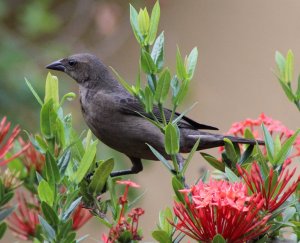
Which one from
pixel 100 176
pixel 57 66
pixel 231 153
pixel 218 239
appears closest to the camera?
pixel 218 239

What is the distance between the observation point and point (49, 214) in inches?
65.2

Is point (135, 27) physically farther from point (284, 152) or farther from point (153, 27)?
point (284, 152)

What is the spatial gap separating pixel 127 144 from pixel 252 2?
363 cm

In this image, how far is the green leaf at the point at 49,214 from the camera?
1643mm

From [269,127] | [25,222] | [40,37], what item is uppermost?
[40,37]

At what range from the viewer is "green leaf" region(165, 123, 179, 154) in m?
1.67

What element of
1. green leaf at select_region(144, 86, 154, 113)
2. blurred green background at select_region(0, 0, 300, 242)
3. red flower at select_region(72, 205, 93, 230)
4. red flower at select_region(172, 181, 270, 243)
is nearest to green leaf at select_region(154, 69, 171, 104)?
green leaf at select_region(144, 86, 154, 113)

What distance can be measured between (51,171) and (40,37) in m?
4.42

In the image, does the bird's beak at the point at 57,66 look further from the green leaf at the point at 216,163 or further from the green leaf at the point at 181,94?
the green leaf at the point at 181,94

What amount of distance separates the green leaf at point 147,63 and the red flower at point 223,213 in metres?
0.29

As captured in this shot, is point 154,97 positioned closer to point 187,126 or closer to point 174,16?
point 187,126

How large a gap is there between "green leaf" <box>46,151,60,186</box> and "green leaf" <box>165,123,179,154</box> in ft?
0.83

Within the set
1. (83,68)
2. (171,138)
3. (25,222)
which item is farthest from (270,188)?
(83,68)

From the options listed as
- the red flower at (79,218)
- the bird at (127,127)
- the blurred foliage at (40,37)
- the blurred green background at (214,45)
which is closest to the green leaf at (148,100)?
the red flower at (79,218)
